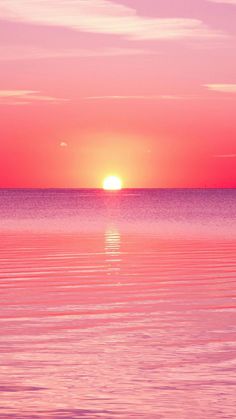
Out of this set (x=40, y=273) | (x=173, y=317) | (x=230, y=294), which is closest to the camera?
(x=173, y=317)

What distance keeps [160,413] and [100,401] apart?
74 centimetres

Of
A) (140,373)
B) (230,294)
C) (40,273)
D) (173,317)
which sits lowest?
(140,373)

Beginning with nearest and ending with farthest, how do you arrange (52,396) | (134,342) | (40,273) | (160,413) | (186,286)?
(160,413) < (52,396) < (134,342) < (186,286) < (40,273)

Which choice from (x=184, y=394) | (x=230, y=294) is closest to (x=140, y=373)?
(x=184, y=394)

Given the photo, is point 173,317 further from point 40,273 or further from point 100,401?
point 40,273

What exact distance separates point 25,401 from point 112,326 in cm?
480

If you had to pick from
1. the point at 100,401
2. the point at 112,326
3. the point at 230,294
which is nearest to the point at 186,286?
the point at 230,294

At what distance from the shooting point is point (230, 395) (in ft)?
34.2

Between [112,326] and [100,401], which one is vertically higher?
[112,326]

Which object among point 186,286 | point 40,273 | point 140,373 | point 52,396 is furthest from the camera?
point 40,273

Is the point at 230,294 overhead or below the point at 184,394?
overhead

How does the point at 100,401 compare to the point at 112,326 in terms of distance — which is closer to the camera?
the point at 100,401

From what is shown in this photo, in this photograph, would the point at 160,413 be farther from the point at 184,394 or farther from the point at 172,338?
the point at 172,338

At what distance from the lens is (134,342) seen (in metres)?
13.4
